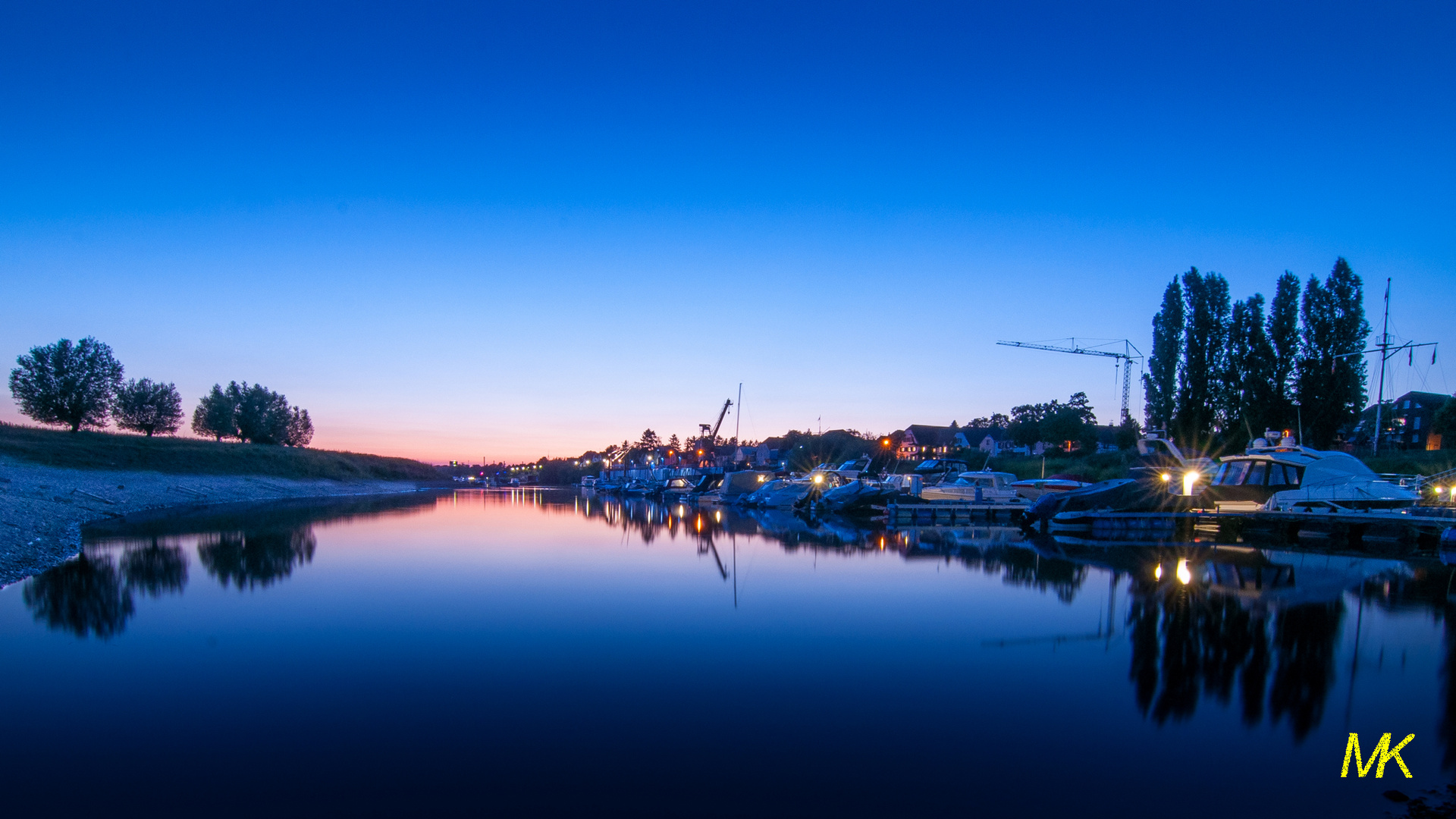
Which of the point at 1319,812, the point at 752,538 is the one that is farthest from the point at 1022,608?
the point at 752,538

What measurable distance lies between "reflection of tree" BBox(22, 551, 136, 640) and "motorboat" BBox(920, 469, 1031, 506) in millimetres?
29478

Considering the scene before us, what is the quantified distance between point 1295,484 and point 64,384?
3770 inches

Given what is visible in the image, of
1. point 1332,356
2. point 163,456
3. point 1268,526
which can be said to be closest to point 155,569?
point 1268,526

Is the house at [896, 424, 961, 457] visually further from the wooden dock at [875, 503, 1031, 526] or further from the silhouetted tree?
the silhouetted tree

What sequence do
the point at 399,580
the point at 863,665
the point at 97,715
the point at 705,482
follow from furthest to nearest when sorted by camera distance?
the point at 705,482 < the point at 399,580 < the point at 863,665 < the point at 97,715

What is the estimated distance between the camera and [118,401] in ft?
283

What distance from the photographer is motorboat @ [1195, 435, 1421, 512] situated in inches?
842

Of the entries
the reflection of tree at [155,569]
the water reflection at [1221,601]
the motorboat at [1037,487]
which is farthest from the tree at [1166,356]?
the reflection of tree at [155,569]

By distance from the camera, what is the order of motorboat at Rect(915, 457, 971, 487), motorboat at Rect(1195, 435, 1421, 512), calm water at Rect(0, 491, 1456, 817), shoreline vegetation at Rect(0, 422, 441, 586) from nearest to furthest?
1. calm water at Rect(0, 491, 1456, 817)
2. shoreline vegetation at Rect(0, 422, 441, 586)
3. motorboat at Rect(1195, 435, 1421, 512)
4. motorboat at Rect(915, 457, 971, 487)

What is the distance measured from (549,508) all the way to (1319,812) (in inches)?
1885

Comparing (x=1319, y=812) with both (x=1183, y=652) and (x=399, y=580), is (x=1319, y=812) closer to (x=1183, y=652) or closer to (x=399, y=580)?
(x=1183, y=652)

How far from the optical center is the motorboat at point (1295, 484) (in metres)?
21.4

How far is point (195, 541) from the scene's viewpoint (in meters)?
22.4

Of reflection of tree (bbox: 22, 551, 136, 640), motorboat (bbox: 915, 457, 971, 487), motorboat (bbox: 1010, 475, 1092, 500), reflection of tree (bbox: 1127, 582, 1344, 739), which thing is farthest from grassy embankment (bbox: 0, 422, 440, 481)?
reflection of tree (bbox: 1127, 582, 1344, 739)
